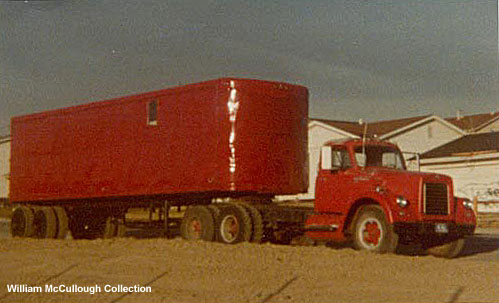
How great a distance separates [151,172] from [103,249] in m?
3.75

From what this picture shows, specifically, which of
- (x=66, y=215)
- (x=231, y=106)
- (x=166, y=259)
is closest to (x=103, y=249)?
(x=166, y=259)

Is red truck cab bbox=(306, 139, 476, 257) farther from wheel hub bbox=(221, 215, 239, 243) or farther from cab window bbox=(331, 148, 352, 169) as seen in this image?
wheel hub bbox=(221, 215, 239, 243)

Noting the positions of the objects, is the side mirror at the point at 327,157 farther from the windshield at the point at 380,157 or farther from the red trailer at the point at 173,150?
the red trailer at the point at 173,150

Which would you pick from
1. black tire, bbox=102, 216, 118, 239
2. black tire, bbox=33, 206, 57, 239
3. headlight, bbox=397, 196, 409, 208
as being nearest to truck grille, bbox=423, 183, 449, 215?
headlight, bbox=397, 196, 409, 208

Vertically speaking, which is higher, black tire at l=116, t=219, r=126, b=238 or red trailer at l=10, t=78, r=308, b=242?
red trailer at l=10, t=78, r=308, b=242

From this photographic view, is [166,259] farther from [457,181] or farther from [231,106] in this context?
[457,181]

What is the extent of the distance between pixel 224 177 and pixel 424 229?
16.6 ft

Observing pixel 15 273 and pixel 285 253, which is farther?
pixel 285 253

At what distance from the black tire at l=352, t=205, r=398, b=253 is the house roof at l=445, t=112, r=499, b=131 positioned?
46.0 meters

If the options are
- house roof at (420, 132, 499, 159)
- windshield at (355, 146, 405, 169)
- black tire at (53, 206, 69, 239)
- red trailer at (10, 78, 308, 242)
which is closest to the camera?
windshield at (355, 146, 405, 169)

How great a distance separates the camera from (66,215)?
898 inches

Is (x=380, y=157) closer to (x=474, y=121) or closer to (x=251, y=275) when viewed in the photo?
(x=251, y=275)

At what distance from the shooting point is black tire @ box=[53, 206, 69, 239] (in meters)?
22.7

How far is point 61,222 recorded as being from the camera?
74.7ft
